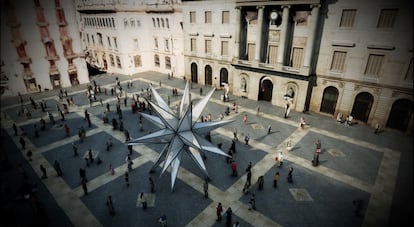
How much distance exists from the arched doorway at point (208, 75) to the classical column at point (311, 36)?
58.6 ft

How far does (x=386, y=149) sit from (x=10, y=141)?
39386 mm

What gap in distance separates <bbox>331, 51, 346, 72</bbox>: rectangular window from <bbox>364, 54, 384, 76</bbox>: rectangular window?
2.63 m

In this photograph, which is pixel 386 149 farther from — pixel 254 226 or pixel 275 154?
pixel 254 226

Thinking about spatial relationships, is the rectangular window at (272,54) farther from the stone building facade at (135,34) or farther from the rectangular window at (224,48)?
the stone building facade at (135,34)

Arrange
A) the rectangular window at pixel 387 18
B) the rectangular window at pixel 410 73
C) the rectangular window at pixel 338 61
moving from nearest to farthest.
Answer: the rectangular window at pixel 387 18, the rectangular window at pixel 410 73, the rectangular window at pixel 338 61

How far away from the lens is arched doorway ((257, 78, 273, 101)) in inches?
1421

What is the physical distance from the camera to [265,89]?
121ft

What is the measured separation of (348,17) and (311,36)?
4200mm

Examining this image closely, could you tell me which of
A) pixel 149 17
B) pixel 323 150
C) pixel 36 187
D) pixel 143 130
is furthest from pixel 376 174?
pixel 149 17

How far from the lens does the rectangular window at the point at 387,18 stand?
948 inches

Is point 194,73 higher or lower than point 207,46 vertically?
lower

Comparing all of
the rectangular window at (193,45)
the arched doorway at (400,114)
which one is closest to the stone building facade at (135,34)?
the rectangular window at (193,45)

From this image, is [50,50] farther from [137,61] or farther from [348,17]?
[348,17]

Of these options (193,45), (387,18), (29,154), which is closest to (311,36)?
(387,18)
